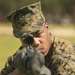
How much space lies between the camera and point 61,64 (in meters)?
4.86

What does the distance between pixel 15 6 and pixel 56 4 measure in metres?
6.74

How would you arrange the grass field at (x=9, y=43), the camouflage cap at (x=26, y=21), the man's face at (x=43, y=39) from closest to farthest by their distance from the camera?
1. the man's face at (x=43, y=39)
2. the camouflage cap at (x=26, y=21)
3. the grass field at (x=9, y=43)

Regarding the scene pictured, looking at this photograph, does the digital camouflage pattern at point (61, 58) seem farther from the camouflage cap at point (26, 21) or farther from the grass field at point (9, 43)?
the grass field at point (9, 43)

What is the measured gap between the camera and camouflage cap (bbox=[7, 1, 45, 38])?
483cm

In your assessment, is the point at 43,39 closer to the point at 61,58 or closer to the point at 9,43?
the point at 61,58

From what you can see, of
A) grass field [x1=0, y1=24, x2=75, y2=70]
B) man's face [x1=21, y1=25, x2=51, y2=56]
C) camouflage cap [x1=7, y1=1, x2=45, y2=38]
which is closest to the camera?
man's face [x1=21, y1=25, x2=51, y2=56]

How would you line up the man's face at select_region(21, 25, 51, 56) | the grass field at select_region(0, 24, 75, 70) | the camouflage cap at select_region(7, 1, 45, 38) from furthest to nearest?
the grass field at select_region(0, 24, 75, 70) → the camouflage cap at select_region(7, 1, 45, 38) → the man's face at select_region(21, 25, 51, 56)

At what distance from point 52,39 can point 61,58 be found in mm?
287

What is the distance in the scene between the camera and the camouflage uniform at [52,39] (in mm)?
4812

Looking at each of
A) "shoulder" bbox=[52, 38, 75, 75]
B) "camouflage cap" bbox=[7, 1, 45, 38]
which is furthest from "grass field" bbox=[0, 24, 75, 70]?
"camouflage cap" bbox=[7, 1, 45, 38]

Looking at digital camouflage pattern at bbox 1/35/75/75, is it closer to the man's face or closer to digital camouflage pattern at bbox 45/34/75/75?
digital camouflage pattern at bbox 45/34/75/75

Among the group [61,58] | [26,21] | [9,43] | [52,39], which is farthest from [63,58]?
[9,43]

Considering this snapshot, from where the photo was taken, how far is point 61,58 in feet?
16.1

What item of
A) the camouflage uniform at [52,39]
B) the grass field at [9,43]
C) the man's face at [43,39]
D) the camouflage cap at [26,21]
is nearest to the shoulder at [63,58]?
the camouflage uniform at [52,39]
